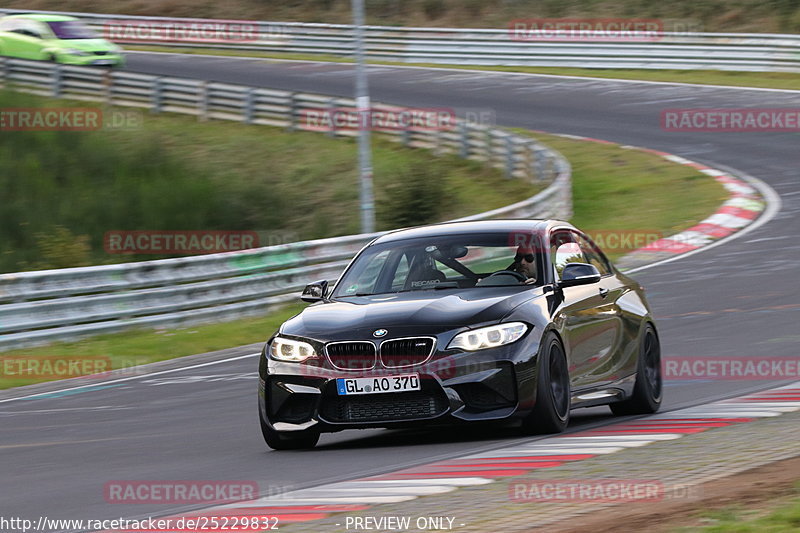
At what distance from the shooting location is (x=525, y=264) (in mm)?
9172

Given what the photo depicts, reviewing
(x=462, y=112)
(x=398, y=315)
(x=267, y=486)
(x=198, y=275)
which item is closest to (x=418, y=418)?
(x=398, y=315)

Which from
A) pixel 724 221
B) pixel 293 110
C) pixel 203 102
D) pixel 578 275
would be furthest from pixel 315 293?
pixel 203 102

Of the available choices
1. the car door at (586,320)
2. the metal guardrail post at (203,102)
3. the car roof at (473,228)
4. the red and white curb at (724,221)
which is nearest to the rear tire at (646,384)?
the car door at (586,320)

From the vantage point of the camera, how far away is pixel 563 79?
3966 centimetres


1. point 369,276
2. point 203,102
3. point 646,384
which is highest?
point 369,276

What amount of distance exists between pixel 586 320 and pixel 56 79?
3037 cm

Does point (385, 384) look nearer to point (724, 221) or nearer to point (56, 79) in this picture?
point (724, 221)

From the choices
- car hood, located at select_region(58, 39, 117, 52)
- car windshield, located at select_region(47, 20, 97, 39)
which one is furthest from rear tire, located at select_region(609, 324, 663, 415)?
car windshield, located at select_region(47, 20, 97, 39)

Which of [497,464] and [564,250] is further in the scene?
[564,250]

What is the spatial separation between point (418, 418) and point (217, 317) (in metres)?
9.71

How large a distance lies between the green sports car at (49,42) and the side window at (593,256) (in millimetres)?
31177

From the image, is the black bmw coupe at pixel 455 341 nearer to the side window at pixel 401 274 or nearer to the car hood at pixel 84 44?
the side window at pixel 401 274

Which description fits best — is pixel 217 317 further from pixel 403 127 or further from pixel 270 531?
pixel 403 127

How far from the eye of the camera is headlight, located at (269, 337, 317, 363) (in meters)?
8.40
